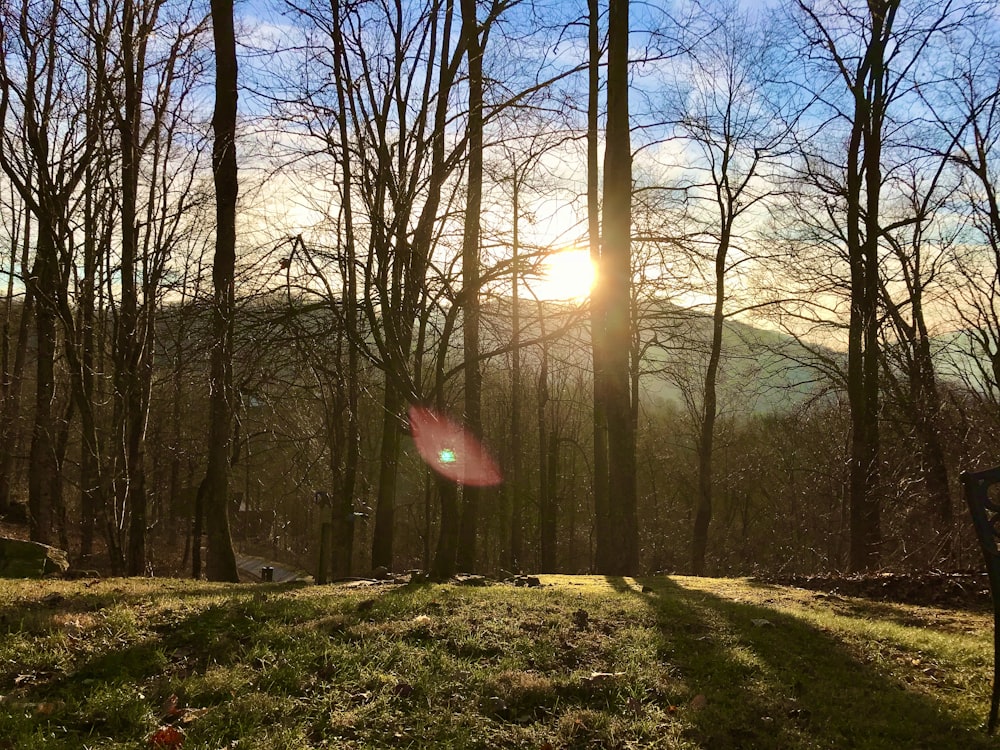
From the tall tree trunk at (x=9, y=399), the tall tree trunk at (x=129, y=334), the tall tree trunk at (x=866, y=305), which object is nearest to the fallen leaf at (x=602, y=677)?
the tall tree trunk at (x=129, y=334)

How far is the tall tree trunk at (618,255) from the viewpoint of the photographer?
922 cm

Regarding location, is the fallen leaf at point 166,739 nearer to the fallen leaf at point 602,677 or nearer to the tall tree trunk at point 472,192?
the fallen leaf at point 602,677

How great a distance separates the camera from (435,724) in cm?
339

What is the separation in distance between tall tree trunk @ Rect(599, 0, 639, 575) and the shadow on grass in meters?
4.44

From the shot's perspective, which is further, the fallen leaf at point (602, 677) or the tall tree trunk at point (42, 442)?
the tall tree trunk at point (42, 442)

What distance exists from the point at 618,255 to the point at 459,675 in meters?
6.39

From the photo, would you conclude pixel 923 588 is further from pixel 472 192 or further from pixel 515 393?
pixel 515 393

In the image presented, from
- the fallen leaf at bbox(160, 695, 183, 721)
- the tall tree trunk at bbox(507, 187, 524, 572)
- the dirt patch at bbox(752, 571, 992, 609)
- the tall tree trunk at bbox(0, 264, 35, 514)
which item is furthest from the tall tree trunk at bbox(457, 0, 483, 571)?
the tall tree trunk at bbox(0, 264, 35, 514)

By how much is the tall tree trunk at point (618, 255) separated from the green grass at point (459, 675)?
167 inches

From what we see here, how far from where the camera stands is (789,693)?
409 cm

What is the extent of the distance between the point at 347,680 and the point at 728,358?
16686mm

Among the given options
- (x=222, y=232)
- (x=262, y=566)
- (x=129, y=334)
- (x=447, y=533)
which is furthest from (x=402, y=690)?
(x=262, y=566)

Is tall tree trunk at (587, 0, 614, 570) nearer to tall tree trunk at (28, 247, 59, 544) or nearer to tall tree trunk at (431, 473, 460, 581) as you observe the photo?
tall tree trunk at (431, 473, 460, 581)

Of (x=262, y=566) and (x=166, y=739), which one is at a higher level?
(x=166, y=739)
